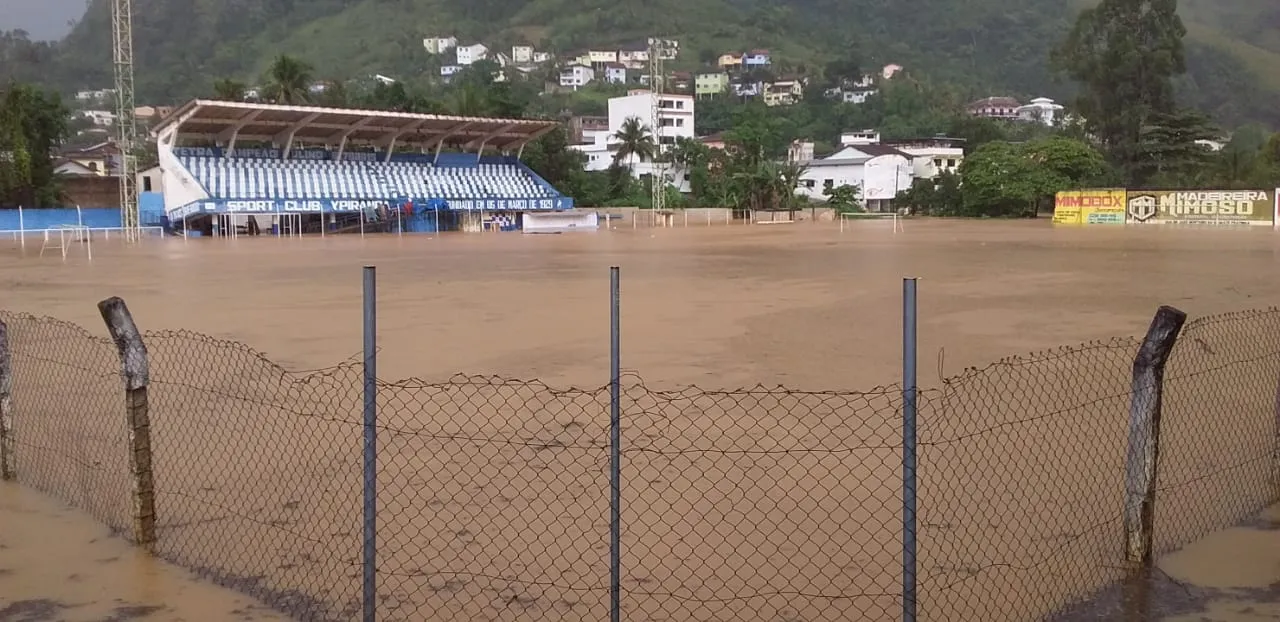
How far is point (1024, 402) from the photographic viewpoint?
28.3 feet

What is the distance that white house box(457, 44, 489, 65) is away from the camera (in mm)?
188188

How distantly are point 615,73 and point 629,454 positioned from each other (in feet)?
582

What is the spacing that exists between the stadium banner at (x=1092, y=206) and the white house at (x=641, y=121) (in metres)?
41.4

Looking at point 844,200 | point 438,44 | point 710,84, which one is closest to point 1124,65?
point 844,200

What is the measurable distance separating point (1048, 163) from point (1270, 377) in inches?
2378

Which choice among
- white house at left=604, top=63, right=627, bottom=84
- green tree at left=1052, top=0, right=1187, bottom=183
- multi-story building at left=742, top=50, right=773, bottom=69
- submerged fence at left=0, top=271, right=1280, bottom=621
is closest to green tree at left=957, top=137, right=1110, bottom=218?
green tree at left=1052, top=0, right=1187, bottom=183

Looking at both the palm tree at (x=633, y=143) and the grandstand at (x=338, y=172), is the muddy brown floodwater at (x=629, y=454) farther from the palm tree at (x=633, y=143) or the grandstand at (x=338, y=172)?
the palm tree at (x=633, y=143)

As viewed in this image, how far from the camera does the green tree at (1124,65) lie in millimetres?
73812

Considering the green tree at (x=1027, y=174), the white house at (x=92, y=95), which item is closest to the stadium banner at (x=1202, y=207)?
the green tree at (x=1027, y=174)

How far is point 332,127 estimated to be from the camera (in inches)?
2148

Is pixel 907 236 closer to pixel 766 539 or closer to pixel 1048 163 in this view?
pixel 1048 163

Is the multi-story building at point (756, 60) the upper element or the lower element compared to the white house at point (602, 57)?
lower

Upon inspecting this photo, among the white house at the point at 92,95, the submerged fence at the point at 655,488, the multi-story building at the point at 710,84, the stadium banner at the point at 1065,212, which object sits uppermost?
the multi-story building at the point at 710,84

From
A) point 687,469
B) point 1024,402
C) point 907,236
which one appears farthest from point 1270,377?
point 907,236
